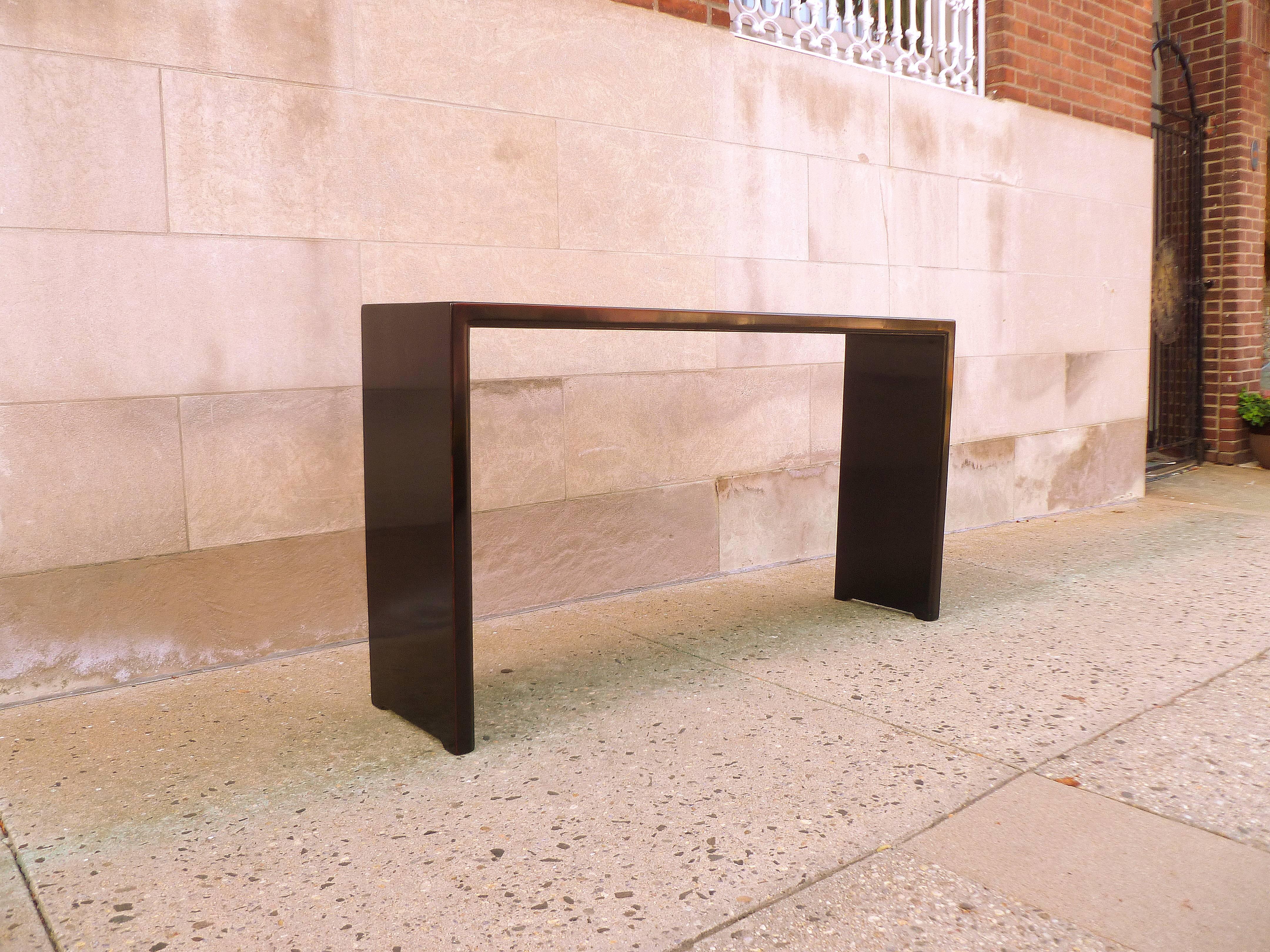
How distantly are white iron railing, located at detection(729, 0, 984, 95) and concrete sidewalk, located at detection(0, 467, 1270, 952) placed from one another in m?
2.61

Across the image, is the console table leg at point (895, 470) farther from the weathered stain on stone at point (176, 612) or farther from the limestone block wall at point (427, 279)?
the weathered stain on stone at point (176, 612)

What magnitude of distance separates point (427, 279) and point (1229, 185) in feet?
21.4

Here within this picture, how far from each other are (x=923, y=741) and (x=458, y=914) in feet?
4.00

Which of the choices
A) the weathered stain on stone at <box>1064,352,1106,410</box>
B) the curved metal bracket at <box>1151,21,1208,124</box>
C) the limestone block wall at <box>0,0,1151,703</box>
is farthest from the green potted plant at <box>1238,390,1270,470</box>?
the limestone block wall at <box>0,0,1151,703</box>

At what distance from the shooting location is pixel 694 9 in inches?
156

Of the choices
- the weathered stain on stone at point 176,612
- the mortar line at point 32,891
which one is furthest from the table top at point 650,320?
the mortar line at point 32,891

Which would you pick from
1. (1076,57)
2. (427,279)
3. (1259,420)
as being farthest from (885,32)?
(1259,420)

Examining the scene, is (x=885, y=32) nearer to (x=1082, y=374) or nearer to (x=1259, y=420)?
(x=1082, y=374)

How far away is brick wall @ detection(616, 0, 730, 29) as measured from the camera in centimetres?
380

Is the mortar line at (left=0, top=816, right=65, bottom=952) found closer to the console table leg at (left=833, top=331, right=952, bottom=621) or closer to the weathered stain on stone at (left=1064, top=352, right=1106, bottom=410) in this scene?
the console table leg at (left=833, top=331, right=952, bottom=621)

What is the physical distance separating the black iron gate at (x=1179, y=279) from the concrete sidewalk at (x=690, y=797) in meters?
4.78

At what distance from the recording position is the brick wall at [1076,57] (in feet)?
17.0

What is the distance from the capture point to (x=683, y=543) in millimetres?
4043

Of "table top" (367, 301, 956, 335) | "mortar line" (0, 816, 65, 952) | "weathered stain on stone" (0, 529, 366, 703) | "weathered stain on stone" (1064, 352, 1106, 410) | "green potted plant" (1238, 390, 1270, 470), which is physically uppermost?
"table top" (367, 301, 956, 335)
